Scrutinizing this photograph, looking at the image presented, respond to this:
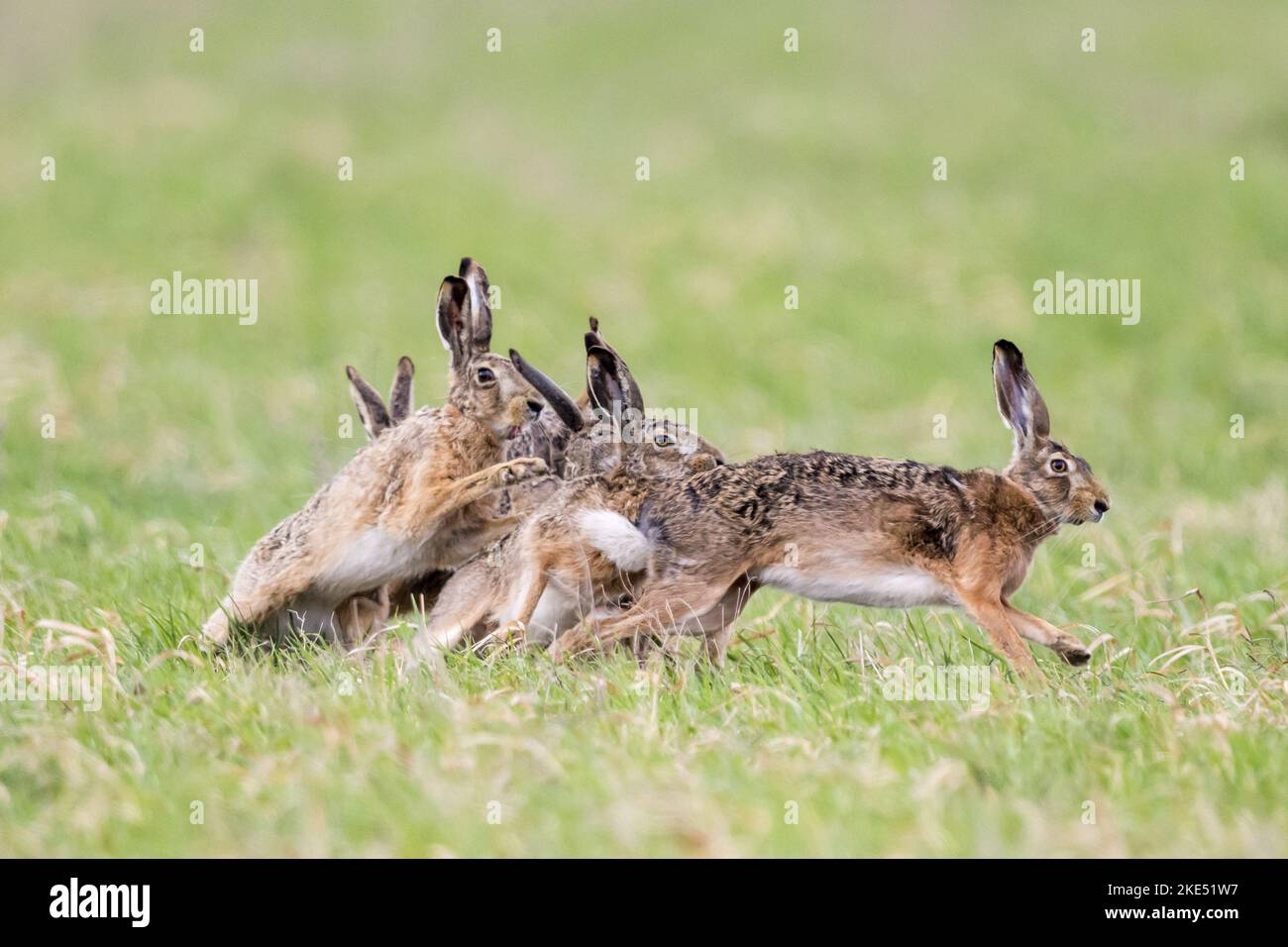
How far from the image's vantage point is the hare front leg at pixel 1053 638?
721cm

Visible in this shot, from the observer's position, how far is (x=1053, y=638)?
23.8 ft

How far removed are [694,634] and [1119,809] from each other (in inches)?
97.8

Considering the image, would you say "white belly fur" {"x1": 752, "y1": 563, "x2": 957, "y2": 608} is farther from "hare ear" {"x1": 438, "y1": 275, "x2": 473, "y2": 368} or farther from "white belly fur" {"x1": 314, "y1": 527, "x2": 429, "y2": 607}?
"hare ear" {"x1": 438, "y1": 275, "x2": 473, "y2": 368}

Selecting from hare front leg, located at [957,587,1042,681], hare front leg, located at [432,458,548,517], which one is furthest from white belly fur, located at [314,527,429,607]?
hare front leg, located at [957,587,1042,681]

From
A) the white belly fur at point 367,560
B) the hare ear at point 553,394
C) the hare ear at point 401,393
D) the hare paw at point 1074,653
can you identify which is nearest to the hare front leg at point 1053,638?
the hare paw at point 1074,653

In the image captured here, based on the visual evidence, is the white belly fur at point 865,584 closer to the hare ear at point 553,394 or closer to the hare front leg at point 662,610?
the hare front leg at point 662,610

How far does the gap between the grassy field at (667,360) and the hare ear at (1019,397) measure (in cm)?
99

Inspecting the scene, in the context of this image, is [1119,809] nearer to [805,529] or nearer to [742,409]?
[805,529]

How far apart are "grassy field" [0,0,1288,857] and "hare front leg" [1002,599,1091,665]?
23cm

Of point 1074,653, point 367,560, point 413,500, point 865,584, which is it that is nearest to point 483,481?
point 413,500

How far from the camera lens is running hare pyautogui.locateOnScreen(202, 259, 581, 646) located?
7.63 m

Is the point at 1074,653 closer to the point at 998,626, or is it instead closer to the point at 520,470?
the point at 998,626

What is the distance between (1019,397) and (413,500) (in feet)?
9.00
